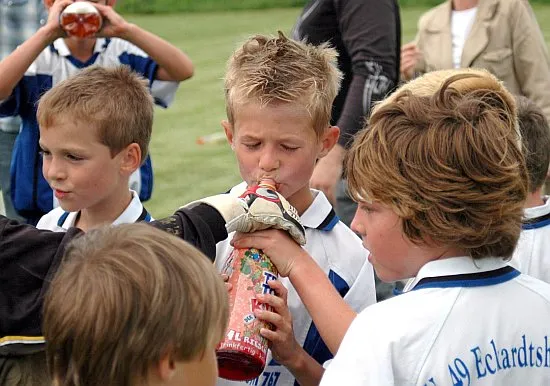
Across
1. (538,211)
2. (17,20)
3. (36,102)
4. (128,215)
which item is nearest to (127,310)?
(128,215)

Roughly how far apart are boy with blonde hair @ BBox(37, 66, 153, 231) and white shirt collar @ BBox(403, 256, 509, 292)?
4.50 feet

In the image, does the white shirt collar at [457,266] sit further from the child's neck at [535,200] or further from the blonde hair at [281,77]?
the child's neck at [535,200]

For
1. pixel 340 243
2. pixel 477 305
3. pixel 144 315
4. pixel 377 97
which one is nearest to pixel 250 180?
pixel 340 243

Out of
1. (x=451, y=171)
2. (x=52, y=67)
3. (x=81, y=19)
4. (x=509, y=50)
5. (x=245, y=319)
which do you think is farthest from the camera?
(x=509, y=50)

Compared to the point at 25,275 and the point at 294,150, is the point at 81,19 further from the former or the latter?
the point at 25,275

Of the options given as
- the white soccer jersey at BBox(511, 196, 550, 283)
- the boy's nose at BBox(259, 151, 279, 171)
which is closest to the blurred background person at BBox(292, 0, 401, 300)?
the white soccer jersey at BBox(511, 196, 550, 283)

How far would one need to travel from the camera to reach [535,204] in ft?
13.5

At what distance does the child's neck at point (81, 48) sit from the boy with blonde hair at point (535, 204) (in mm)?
2309

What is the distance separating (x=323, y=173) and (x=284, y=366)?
1.84 meters

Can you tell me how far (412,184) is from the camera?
8.78ft

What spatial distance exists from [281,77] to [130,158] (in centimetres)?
76

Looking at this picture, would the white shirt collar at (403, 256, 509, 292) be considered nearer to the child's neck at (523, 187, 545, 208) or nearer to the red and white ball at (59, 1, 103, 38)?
the child's neck at (523, 187, 545, 208)

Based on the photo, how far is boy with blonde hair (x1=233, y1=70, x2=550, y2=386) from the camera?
2.52m

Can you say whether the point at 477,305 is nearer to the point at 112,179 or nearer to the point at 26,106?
the point at 112,179
